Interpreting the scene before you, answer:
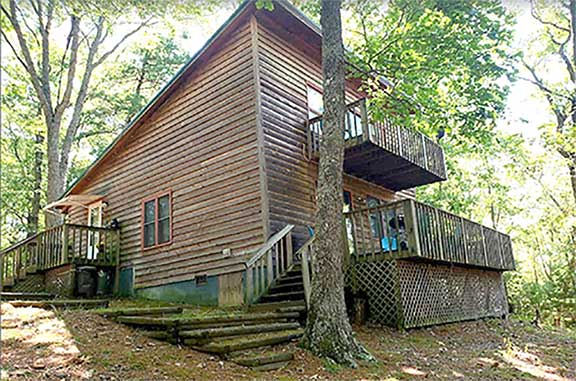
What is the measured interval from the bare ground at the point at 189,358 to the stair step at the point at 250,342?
15 centimetres

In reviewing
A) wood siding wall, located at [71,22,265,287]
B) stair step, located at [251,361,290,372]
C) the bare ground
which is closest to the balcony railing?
the bare ground

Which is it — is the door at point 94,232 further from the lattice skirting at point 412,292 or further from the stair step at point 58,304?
the lattice skirting at point 412,292

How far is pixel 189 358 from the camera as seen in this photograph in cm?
584

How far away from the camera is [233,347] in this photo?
5984 millimetres

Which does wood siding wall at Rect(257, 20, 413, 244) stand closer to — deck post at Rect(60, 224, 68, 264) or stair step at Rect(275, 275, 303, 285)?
stair step at Rect(275, 275, 303, 285)

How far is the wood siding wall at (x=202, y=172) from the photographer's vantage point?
423 inches

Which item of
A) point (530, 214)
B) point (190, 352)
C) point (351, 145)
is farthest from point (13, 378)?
point (530, 214)

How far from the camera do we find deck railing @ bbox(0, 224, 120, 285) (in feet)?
44.3

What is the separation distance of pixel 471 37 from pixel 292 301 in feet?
23.9

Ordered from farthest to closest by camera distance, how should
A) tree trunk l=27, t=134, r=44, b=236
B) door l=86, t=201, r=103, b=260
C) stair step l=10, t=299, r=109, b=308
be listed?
tree trunk l=27, t=134, r=44, b=236, door l=86, t=201, r=103, b=260, stair step l=10, t=299, r=109, b=308

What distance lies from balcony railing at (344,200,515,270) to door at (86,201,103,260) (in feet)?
27.5

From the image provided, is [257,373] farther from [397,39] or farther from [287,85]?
[287,85]

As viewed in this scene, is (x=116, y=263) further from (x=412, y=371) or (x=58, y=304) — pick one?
(x=412, y=371)

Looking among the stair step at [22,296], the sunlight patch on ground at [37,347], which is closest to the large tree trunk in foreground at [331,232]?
the sunlight patch on ground at [37,347]
